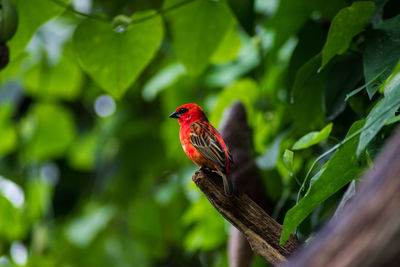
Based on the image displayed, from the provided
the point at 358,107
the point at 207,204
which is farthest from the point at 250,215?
the point at 207,204

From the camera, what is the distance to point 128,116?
12.0 ft

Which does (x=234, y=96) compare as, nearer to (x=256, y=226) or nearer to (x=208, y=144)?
(x=208, y=144)

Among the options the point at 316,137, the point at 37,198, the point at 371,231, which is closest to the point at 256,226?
the point at 316,137

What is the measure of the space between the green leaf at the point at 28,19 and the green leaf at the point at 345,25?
0.96 meters

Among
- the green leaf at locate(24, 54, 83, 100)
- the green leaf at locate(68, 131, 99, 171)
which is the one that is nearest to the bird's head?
the green leaf at locate(24, 54, 83, 100)

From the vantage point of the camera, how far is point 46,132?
346 centimetres

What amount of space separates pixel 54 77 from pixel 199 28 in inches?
66.9

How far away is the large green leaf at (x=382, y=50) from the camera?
144cm

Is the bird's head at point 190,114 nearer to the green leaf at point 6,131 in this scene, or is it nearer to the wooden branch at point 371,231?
the wooden branch at point 371,231

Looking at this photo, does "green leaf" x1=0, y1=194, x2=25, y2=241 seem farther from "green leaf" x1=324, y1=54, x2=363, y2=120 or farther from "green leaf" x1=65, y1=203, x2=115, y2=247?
"green leaf" x1=324, y1=54, x2=363, y2=120

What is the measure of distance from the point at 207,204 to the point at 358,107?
0.88 m

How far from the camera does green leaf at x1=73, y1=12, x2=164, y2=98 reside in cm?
191

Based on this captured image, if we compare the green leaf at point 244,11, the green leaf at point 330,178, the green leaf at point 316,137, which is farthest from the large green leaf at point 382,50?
the green leaf at point 244,11

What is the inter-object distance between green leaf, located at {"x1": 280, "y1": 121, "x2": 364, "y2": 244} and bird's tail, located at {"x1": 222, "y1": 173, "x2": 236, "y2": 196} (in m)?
0.19
